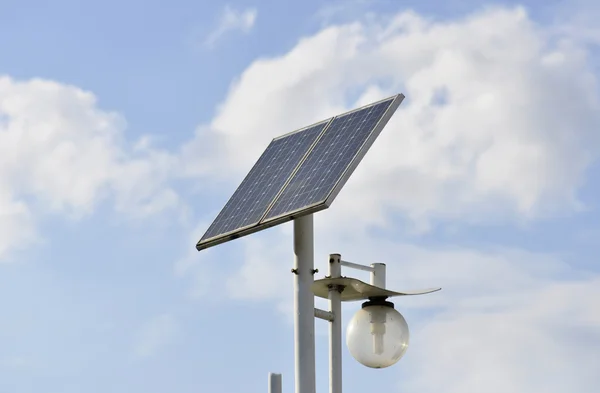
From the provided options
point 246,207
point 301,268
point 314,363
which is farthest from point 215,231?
point 314,363

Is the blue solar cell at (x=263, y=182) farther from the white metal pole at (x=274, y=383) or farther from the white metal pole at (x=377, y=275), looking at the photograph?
the white metal pole at (x=274, y=383)

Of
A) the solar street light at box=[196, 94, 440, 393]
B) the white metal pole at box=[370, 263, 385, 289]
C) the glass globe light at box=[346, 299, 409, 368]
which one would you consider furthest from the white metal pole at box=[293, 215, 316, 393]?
the white metal pole at box=[370, 263, 385, 289]

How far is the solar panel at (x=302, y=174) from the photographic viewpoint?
9875 mm

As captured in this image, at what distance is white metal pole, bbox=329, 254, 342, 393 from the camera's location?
1003cm

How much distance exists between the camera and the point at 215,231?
11047 millimetres

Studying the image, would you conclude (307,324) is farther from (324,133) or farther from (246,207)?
(324,133)

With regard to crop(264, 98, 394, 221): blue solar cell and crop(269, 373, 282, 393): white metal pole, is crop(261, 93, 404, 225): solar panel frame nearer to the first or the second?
crop(264, 98, 394, 221): blue solar cell

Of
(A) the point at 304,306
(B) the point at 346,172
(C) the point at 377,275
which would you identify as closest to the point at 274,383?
(A) the point at 304,306

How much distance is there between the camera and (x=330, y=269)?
1024 centimetres

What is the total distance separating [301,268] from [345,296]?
1.77ft

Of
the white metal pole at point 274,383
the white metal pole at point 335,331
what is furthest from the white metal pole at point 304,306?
the white metal pole at point 274,383

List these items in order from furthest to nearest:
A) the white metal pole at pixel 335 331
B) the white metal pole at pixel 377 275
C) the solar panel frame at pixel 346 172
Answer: the white metal pole at pixel 377 275
the white metal pole at pixel 335 331
the solar panel frame at pixel 346 172

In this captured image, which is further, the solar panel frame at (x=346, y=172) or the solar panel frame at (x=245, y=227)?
the solar panel frame at (x=245, y=227)

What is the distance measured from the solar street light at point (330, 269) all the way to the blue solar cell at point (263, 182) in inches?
1.0
